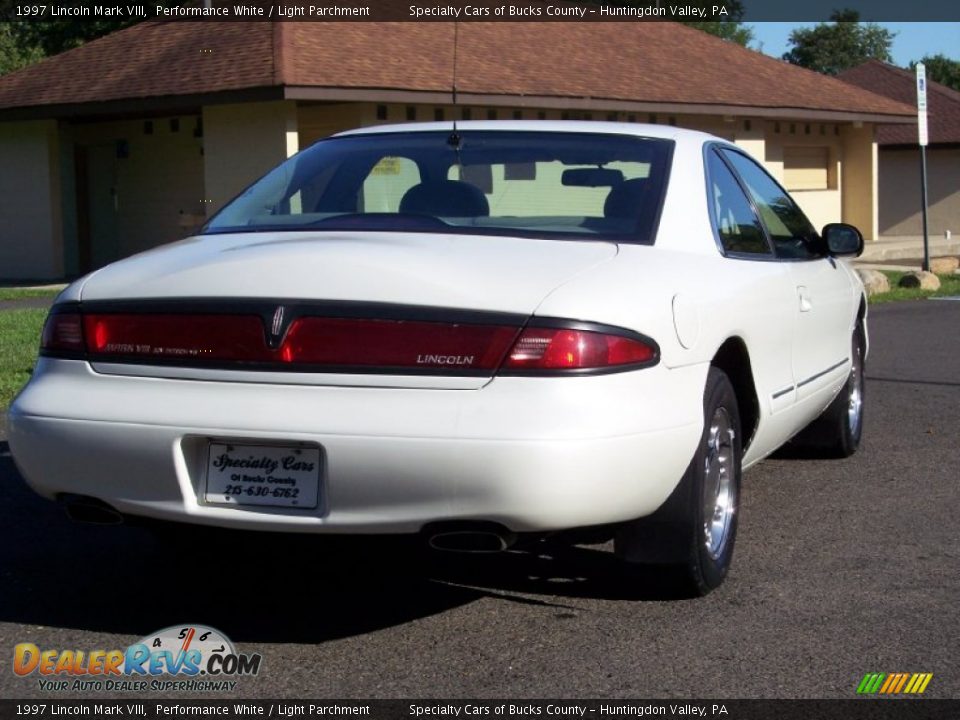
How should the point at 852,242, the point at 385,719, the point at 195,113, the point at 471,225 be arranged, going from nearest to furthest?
1. the point at 385,719
2. the point at 471,225
3. the point at 852,242
4. the point at 195,113

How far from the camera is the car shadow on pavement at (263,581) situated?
4500 millimetres

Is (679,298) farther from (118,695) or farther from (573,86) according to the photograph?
(573,86)

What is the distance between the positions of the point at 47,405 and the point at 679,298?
1.89 metres

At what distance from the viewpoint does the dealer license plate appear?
3.94 metres

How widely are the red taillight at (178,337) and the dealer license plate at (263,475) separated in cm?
26

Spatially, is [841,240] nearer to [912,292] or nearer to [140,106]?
[912,292]

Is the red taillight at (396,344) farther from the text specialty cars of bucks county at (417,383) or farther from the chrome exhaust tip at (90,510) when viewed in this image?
the chrome exhaust tip at (90,510)

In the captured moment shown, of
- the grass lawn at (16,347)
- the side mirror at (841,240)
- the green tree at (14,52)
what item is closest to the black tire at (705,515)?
the side mirror at (841,240)

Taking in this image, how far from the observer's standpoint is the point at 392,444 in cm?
381

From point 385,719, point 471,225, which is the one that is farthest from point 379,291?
point 385,719

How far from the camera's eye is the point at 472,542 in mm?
3977

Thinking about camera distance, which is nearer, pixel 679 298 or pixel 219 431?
pixel 219 431

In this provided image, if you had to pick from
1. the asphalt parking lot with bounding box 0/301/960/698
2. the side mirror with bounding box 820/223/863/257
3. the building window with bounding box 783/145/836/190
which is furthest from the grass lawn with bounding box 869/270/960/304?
the asphalt parking lot with bounding box 0/301/960/698

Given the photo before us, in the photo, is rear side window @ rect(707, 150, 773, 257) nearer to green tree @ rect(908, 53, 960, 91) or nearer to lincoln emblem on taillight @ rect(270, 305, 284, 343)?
lincoln emblem on taillight @ rect(270, 305, 284, 343)
